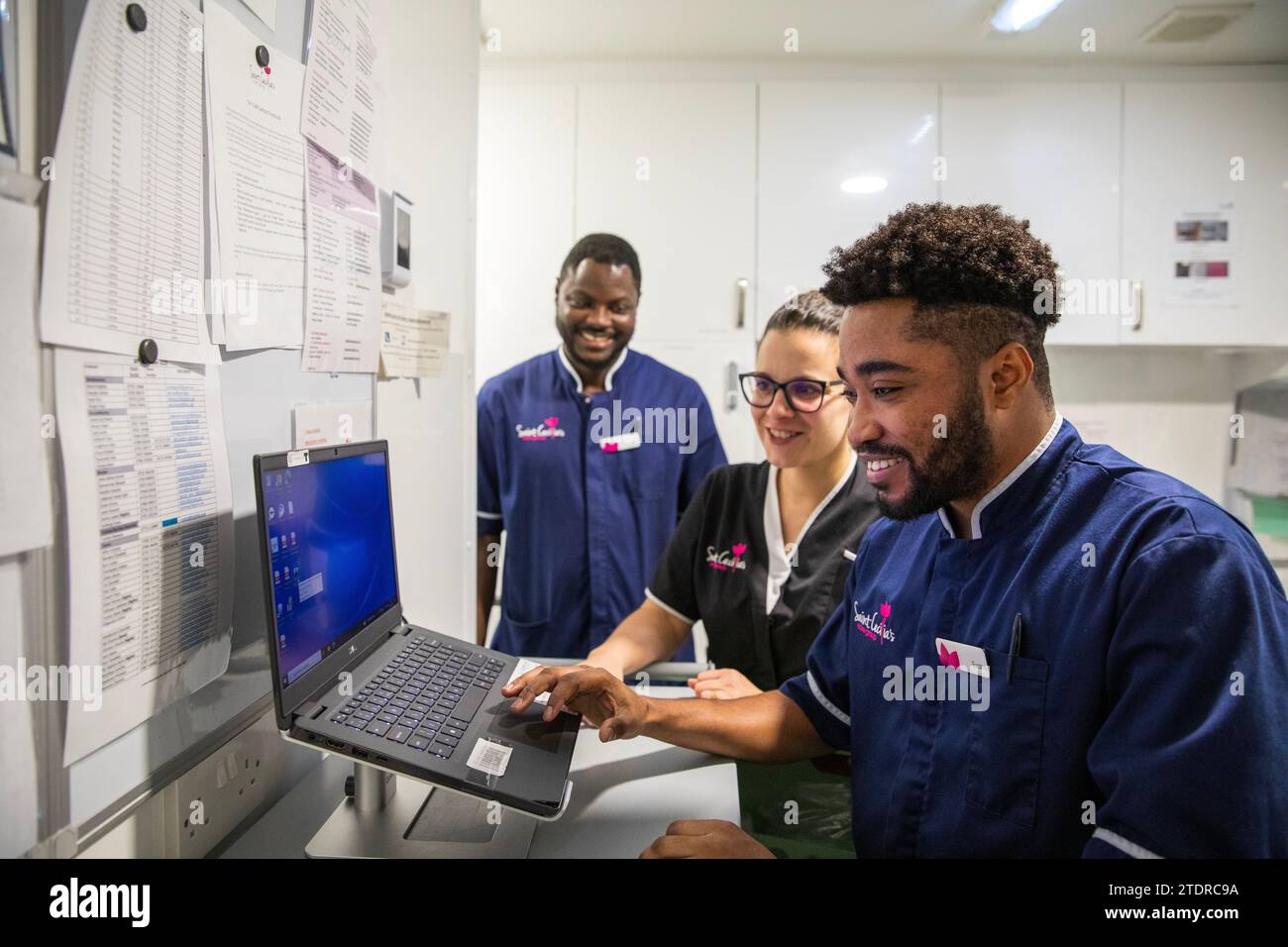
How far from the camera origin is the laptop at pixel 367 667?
2.10 feet

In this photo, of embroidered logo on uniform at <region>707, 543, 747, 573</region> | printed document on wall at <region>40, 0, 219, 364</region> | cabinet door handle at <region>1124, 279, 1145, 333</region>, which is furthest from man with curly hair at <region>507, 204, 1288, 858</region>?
cabinet door handle at <region>1124, 279, 1145, 333</region>

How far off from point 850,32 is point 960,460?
2147mm

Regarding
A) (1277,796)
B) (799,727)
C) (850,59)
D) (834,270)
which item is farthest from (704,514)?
(850,59)

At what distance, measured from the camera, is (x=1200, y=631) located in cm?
63

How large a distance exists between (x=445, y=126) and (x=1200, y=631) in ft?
4.64

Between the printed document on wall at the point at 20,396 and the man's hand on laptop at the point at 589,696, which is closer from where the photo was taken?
the printed document on wall at the point at 20,396

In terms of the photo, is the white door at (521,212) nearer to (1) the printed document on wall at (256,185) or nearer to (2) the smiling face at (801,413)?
(2) the smiling face at (801,413)

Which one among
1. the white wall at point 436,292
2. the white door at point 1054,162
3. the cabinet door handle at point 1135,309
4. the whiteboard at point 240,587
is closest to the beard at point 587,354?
the white wall at point 436,292

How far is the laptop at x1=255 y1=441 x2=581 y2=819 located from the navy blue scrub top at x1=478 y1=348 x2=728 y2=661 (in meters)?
1.11

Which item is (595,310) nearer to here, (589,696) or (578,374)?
(578,374)

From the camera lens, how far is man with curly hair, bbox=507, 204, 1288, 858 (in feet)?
2.03

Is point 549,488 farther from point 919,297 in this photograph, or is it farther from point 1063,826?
point 1063,826

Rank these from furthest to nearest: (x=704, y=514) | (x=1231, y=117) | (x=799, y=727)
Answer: (x=1231, y=117), (x=704, y=514), (x=799, y=727)

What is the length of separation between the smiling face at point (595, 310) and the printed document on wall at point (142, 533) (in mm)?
1356
